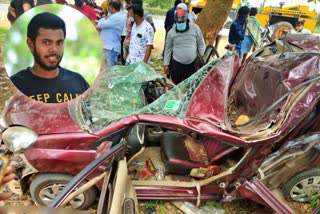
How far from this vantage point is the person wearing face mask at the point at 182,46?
4.33 meters

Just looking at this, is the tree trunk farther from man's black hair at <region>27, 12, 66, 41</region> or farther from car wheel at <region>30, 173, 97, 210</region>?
man's black hair at <region>27, 12, 66, 41</region>

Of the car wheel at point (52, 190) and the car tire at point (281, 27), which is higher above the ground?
the car tire at point (281, 27)

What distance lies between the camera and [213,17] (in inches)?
239

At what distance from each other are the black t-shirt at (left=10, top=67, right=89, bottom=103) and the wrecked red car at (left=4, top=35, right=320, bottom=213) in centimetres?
69

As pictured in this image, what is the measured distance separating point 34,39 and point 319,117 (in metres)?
2.63

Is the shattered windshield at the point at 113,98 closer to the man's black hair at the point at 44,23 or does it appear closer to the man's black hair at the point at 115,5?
the man's black hair at the point at 44,23

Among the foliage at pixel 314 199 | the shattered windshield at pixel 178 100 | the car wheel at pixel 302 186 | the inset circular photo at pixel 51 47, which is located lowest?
the foliage at pixel 314 199

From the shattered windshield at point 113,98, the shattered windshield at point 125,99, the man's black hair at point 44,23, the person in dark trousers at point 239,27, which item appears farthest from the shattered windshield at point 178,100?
the person in dark trousers at point 239,27

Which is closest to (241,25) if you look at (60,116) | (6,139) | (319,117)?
(319,117)

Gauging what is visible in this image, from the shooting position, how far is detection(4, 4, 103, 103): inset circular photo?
44.5 inches

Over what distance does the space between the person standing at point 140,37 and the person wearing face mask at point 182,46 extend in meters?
0.33

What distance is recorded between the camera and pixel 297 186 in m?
2.96

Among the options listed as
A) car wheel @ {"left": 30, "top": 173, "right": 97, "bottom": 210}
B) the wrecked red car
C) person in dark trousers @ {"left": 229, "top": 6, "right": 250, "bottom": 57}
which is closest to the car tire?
person in dark trousers @ {"left": 229, "top": 6, "right": 250, "bottom": 57}

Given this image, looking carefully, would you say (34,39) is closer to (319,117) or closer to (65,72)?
(65,72)
